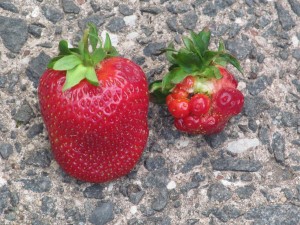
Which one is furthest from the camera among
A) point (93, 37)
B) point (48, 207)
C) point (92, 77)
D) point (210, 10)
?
point (210, 10)

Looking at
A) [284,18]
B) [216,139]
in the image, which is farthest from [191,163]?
[284,18]

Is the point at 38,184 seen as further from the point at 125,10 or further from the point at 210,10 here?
the point at 210,10

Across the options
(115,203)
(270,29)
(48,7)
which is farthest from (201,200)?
(48,7)

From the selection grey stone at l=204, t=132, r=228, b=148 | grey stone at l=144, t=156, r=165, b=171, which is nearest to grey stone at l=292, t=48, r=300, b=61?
grey stone at l=204, t=132, r=228, b=148

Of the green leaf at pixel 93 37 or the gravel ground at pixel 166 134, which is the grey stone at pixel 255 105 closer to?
the gravel ground at pixel 166 134

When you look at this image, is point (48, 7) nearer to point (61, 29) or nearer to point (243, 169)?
point (61, 29)
